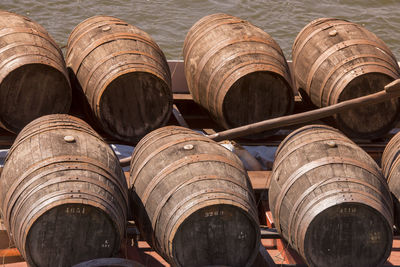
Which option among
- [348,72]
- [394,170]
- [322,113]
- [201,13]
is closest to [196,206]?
[394,170]

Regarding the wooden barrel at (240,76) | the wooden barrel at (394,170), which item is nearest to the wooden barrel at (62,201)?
the wooden barrel at (240,76)

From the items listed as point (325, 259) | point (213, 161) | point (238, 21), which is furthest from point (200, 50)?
point (325, 259)

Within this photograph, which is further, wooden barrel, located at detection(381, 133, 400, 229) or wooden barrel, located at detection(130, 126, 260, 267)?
wooden barrel, located at detection(381, 133, 400, 229)

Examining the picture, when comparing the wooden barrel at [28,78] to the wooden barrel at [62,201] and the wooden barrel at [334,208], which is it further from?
the wooden barrel at [334,208]

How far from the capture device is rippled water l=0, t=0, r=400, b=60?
1484 centimetres

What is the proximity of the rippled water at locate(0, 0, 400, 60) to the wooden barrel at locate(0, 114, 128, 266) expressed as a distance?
925cm

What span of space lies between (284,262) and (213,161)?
1105mm

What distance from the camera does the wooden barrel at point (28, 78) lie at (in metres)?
6.48

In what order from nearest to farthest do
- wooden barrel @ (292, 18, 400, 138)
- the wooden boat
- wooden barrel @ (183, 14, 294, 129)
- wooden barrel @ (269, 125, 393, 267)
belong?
1. wooden barrel @ (269, 125, 393, 267)
2. the wooden boat
3. wooden barrel @ (183, 14, 294, 129)
4. wooden barrel @ (292, 18, 400, 138)

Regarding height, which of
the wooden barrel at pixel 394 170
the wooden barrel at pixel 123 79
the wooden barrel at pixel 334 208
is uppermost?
the wooden barrel at pixel 123 79

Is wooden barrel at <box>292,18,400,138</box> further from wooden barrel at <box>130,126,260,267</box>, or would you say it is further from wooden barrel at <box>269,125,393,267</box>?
wooden barrel at <box>130,126,260,267</box>

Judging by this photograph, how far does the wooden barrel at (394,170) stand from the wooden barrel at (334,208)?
34 centimetres

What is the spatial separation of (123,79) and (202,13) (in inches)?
367

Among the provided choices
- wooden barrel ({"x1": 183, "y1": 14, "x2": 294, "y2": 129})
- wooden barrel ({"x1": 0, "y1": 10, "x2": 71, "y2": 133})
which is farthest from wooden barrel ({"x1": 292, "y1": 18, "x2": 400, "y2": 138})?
wooden barrel ({"x1": 0, "y1": 10, "x2": 71, "y2": 133})
